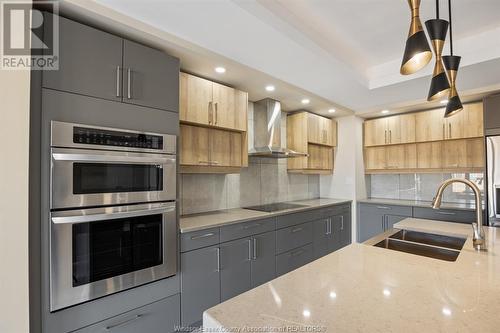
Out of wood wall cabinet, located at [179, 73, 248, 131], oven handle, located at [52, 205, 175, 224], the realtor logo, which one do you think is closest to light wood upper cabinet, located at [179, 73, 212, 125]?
wood wall cabinet, located at [179, 73, 248, 131]

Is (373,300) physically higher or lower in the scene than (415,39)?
lower

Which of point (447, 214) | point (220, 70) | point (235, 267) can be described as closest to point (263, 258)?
point (235, 267)

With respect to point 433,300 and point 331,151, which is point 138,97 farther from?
point 331,151

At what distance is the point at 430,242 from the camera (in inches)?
74.8

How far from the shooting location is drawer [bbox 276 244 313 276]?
112 inches

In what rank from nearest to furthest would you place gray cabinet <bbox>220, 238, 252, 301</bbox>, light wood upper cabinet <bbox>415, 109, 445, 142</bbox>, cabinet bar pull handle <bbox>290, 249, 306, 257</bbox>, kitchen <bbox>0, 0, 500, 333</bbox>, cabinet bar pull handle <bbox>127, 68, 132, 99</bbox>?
kitchen <bbox>0, 0, 500, 333</bbox>, cabinet bar pull handle <bbox>127, 68, 132, 99</bbox>, gray cabinet <bbox>220, 238, 252, 301</bbox>, cabinet bar pull handle <bbox>290, 249, 306, 257</bbox>, light wood upper cabinet <bbox>415, 109, 445, 142</bbox>

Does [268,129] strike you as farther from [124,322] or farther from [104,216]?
[124,322]

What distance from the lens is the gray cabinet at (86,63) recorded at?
1.47 m

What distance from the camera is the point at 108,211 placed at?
1611 millimetres

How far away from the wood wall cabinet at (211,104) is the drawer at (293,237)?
1338 mm

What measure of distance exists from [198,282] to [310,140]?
2.68 metres

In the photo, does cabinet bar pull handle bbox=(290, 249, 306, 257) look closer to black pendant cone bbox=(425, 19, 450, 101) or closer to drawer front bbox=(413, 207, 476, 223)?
drawer front bbox=(413, 207, 476, 223)

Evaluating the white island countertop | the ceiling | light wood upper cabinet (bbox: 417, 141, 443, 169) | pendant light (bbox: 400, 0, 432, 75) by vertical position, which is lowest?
the white island countertop

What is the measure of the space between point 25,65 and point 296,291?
1.70 m
